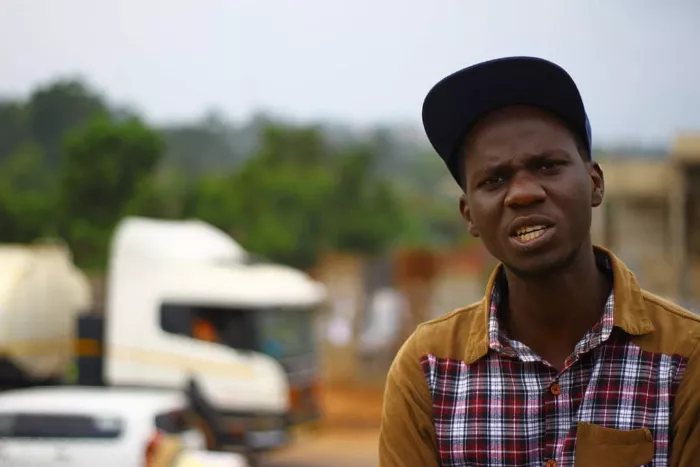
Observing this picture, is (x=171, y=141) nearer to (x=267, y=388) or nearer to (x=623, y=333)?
(x=267, y=388)

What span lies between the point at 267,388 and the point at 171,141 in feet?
147

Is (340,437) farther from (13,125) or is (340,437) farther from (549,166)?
(13,125)

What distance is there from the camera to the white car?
34.5ft

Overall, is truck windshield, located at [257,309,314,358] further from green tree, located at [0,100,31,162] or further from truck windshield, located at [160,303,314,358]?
green tree, located at [0,100,31,162]

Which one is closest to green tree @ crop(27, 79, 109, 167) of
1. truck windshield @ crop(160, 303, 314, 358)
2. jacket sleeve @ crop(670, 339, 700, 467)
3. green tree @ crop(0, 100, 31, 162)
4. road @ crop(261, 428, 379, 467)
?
green tree @ crop(0, 100, 31, 162)

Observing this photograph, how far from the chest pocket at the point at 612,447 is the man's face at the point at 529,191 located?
255 mm

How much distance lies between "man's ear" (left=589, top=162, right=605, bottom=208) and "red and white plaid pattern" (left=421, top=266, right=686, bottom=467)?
0.16 metres

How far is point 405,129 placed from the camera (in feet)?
255

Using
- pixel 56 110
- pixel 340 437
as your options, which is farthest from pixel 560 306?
pixel 56 110

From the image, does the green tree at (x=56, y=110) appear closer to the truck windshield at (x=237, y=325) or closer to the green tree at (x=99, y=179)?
the green tree at (x=99, y=179)

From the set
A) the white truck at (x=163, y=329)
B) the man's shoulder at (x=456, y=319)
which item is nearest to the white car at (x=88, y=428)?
the white truck at (x=163, y=329)

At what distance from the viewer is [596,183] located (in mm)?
1907

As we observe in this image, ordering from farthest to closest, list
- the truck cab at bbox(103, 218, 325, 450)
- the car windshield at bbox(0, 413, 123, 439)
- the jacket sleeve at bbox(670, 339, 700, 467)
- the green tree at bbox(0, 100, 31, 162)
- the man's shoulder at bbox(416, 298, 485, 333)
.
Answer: the green tree at bbox(0, 100, 31, 162), the truck cab at bbox(103, 218, 325, 450), the car windshield at bbox(0, 413, 123, 439), the man's shoulder at bbox(416, 298, 485, 333), the jacket sleeve at bbox(670, 339, 700, 467)

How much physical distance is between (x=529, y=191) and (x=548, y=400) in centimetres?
33
